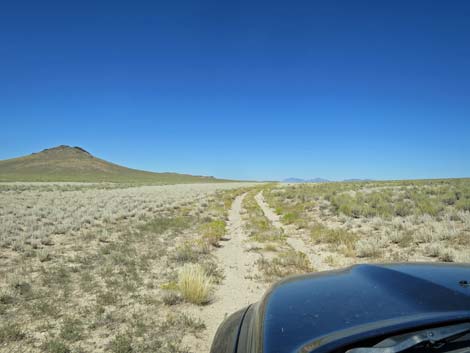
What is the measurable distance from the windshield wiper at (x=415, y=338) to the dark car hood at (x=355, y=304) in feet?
0.17

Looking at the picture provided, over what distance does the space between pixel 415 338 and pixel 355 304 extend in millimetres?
528

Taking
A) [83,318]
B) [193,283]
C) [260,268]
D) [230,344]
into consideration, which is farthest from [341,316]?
[260,268]

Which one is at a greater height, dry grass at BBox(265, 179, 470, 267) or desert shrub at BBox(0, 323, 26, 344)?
dry grass at BBox(265, 179, 470, 267)

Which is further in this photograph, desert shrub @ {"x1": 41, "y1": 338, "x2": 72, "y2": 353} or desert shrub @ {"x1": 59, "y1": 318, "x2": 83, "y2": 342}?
desert shrub @ {"x1": 59, "y1": 318, "x2": 83, "y2": 342}

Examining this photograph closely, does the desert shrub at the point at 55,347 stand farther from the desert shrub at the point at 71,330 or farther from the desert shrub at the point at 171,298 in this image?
the desert shrub at the point at 171,298

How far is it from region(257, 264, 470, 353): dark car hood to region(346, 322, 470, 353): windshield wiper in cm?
5

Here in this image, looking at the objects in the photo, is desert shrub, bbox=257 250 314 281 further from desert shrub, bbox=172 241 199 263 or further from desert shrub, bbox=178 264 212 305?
desert shrub, bbox=172 241 199 263

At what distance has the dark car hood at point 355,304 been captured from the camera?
1.61 metres

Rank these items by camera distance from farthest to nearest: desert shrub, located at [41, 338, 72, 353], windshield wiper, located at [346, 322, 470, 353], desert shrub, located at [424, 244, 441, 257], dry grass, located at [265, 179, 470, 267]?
dry grass, located at [265, 179, 470, 267] < desert shrub, located at [424, 244, 441, 257] < desert shrub, located at [41, 338, 72, 353] < windshield wiper, located at [346, 322, 470, 353]

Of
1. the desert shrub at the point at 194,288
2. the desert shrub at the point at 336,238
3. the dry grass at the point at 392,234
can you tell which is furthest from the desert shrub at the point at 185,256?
the desert shrub at the point at 336,238

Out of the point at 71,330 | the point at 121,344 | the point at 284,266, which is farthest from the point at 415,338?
the point at 284,266

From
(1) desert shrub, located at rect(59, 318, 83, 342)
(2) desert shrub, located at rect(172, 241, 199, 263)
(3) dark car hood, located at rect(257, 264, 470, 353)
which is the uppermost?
(3) dark car hood, located at rect(257, 264, 470, 353)

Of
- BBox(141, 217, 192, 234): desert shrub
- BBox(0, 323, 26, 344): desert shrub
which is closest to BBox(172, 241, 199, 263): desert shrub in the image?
BBox(141, 217, 192, 234): desert shrub

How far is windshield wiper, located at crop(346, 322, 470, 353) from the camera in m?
1.43
